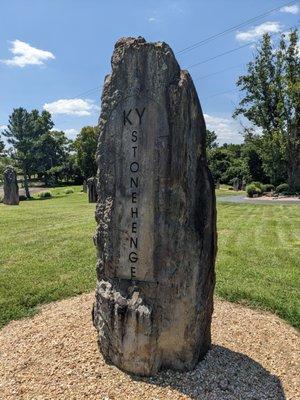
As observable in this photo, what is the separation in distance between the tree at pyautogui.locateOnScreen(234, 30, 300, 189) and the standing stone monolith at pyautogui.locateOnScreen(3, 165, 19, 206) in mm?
26530

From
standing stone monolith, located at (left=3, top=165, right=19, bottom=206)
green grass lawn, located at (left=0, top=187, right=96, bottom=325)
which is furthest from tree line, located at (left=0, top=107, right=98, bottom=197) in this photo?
green grass lawn, located at (left=0, top=187, right=96, bottom=325)

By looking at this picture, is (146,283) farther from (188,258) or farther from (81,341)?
(81,341)

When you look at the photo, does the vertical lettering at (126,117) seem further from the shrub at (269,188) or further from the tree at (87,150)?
the tree at (87,150)

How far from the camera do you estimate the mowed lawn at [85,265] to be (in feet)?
24.3

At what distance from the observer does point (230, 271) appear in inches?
360

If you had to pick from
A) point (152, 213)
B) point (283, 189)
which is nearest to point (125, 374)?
point (152, 213)

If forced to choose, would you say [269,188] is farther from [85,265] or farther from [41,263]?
Result: [41,263]

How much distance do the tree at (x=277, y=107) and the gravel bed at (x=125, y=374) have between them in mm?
37157

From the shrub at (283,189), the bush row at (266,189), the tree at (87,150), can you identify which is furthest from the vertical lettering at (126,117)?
the tree at (87,150)

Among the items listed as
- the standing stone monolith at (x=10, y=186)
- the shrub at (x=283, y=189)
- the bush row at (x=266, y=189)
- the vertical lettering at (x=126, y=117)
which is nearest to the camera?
the vertical lettering at (x=126, y=117)

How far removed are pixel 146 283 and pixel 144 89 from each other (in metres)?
2.24

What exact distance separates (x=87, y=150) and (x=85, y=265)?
4423 cm

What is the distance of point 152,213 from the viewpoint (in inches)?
180

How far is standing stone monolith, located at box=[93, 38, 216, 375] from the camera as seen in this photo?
14.6ft
